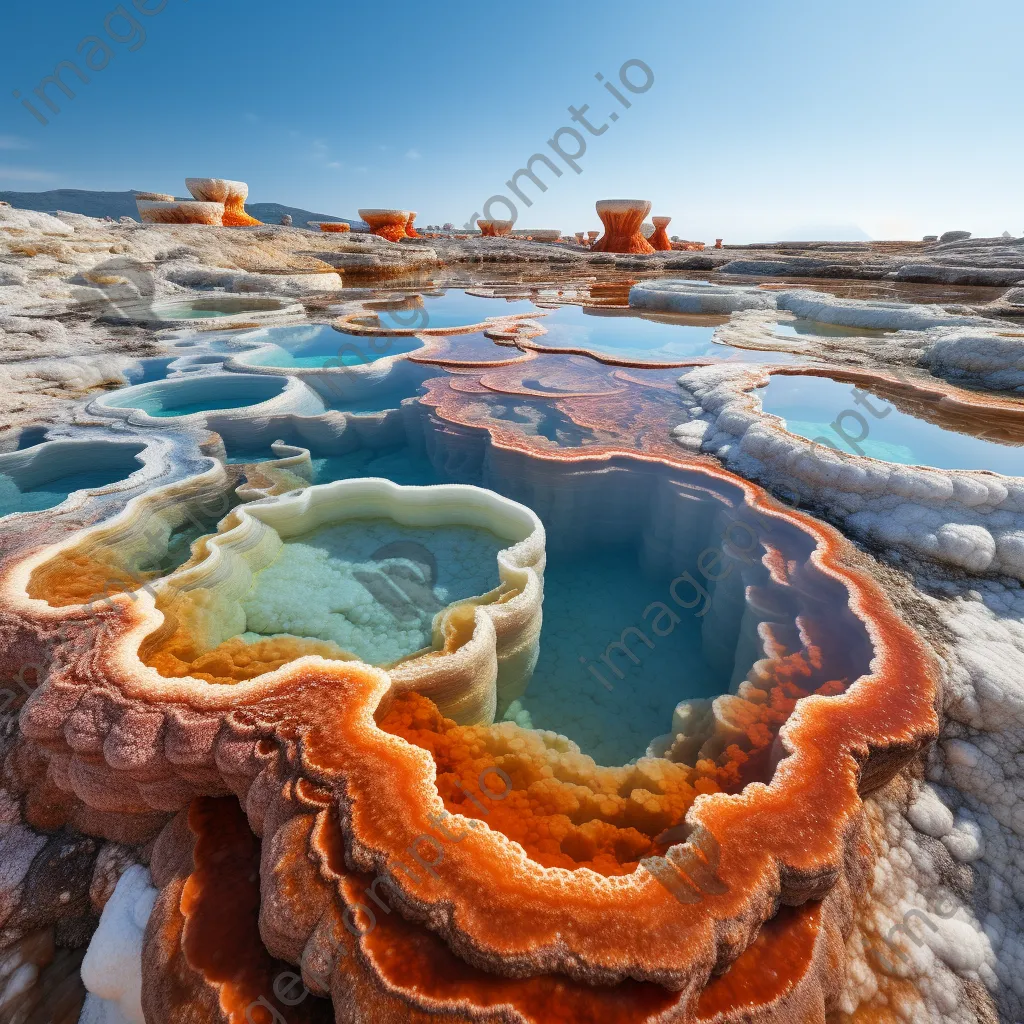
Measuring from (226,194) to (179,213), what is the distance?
4005 mm

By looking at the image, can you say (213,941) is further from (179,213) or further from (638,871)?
(179,213)

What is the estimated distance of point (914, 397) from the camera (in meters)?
7.13

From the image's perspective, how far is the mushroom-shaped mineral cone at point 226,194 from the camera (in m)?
22.7

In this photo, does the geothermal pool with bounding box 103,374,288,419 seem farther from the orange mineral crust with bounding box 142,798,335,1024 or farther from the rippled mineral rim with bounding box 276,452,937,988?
the rippled mineral rim with bounding box 276,452,937,988

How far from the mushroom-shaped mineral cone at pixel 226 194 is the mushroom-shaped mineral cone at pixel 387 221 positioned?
803 centimetres

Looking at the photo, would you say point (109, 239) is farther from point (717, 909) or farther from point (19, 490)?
point (717, 909)

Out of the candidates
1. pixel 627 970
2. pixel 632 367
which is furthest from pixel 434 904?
pixel 632 367

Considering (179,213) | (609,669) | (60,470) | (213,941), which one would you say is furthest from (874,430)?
(179,213)

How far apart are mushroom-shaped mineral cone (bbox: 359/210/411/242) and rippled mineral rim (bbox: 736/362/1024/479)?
1147 inches

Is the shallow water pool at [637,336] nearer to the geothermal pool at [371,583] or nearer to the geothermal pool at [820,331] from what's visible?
the geothermal pool at [820,331]

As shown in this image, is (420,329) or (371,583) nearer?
(371,583)

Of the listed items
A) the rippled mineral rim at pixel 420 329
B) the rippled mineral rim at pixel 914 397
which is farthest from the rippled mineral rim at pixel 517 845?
the rippled mineral rim at pixel 420 329

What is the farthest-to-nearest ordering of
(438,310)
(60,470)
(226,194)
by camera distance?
(226,194) < (438,310) < (60,470)

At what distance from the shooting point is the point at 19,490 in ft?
17.7
